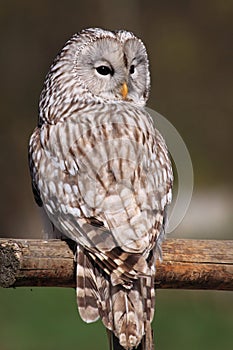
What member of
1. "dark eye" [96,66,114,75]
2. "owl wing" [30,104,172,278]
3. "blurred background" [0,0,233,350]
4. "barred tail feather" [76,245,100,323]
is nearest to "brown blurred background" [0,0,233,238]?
"blurred background" [0,0,233,350]

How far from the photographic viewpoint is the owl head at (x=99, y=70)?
438cm

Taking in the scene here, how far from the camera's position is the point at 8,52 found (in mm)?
10938

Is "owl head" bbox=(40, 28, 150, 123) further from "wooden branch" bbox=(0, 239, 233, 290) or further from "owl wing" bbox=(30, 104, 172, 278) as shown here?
"wooden branch" bbox=(0, 239, 233, 290)

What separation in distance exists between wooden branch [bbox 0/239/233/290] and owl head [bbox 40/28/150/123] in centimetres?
75

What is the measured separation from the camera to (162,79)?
37.9 ft

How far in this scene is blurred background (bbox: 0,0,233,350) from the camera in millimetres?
10562

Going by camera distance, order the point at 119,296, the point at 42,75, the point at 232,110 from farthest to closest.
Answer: the point at 232,110
the point at 42,75
the point at 119,296

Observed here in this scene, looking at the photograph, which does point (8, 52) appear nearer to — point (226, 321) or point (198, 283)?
point (226, 321)

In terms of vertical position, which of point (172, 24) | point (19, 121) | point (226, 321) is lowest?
point (226, 321)

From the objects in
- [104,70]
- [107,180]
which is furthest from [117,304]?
[104,70]

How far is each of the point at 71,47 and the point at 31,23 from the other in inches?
271

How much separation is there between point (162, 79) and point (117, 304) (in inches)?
314

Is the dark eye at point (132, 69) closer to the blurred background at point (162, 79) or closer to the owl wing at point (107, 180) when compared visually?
the owl wing at point (107, 180)

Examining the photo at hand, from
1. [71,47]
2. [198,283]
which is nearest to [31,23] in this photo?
[71,47]
